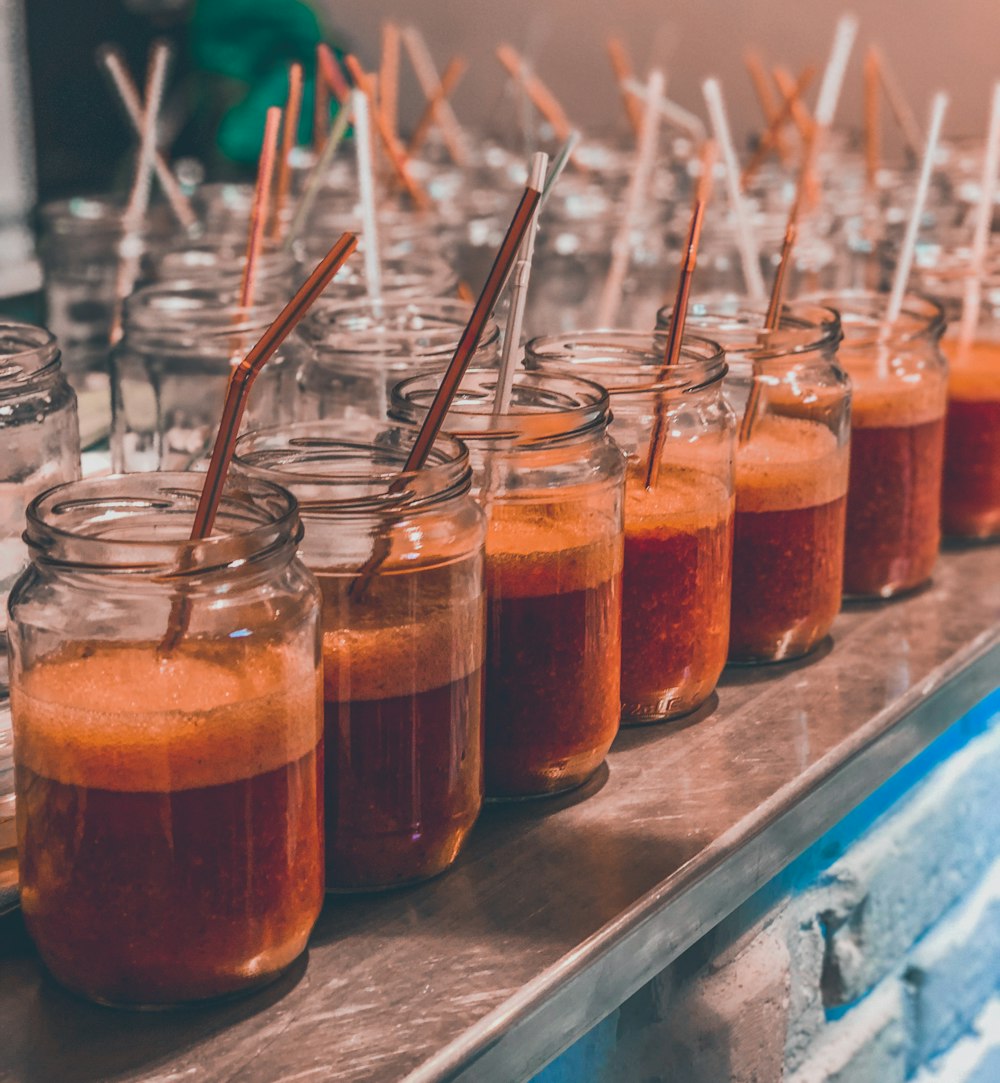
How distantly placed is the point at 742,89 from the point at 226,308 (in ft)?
6.36

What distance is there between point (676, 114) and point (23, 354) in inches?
63.1

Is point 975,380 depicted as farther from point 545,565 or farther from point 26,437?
point 26,437

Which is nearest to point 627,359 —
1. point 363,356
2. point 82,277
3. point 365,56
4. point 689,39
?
point 363,356

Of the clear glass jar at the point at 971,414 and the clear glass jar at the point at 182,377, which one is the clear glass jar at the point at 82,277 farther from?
the clear glass jar at the point at 971,414

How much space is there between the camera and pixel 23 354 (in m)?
0.86

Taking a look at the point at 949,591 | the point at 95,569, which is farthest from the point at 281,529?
the point at 949,591

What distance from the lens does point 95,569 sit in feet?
2.14

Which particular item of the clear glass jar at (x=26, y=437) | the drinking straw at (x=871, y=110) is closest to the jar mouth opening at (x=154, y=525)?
the clear glass jar at (x=26, y=437)

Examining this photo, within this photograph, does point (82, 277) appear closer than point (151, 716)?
No

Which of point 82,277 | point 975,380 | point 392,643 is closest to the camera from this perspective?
point 392,643

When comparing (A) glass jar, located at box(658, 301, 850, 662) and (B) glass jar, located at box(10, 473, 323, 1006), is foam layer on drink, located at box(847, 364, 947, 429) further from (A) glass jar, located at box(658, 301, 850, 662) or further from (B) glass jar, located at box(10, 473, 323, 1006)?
(B) glass jar, located at box(10, 473, 323, 1006)

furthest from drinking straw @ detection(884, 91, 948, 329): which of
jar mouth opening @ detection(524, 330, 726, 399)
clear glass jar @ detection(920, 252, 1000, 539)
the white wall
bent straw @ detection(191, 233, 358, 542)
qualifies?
the white wall

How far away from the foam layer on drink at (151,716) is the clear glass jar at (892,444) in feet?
2.16

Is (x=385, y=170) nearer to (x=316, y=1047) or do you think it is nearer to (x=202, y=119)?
(x=202, y=119)
